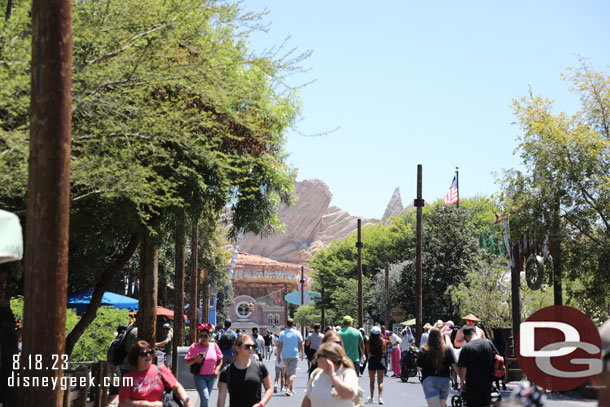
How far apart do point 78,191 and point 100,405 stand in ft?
11.5

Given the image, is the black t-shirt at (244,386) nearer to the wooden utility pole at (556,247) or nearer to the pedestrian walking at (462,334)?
the pedestrian walking at (462,334)

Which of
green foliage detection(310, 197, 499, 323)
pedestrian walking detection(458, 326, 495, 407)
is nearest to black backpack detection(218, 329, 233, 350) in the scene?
pedestrian walking detection(458, 326, 495, 407)

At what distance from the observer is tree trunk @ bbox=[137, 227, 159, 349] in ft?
53.9

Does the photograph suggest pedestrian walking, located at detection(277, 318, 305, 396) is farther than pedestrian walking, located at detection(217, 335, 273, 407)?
Yes

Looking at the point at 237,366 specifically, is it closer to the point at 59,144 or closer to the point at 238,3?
the point at 59,144

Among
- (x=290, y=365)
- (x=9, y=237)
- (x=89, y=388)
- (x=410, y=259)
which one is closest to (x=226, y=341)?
(x=290, y=365)

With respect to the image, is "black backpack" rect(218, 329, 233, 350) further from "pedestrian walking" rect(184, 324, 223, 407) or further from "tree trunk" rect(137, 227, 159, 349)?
"pedestrian walking" rect(184, 324, 223, 407)

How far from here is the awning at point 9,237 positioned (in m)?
6.34

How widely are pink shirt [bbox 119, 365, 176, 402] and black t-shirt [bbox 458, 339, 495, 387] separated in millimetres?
5103

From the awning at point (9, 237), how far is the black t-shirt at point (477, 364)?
715 centimetres

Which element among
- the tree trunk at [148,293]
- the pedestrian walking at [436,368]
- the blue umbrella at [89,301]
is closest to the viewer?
the pedestrian walking at [436,368]

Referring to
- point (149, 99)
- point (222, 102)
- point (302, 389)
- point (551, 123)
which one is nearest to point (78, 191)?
point (149, 99)

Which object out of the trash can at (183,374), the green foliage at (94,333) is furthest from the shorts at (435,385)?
the green foliage at (94,333)

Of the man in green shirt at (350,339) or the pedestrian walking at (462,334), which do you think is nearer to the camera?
the pedestrian walking at (462,334)
